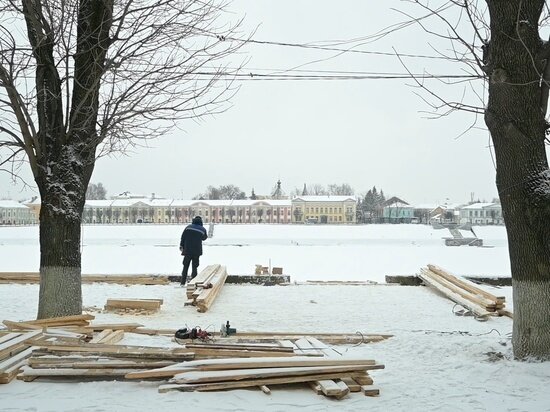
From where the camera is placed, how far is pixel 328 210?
124m

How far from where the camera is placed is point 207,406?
5.37m

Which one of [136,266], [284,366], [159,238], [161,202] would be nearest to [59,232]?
[284,366]

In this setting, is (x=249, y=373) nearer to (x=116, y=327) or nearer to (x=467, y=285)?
(x=116, y=327)

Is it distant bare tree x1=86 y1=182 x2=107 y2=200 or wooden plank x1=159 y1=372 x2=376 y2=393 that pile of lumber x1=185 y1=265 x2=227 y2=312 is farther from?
distant bare tree x1=86 y1=182 x2=107 y2=200

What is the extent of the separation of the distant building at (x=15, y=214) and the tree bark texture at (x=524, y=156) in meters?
123

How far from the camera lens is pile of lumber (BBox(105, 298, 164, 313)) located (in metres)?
11.5

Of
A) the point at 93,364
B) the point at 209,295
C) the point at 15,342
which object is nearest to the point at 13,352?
the point at 15,342

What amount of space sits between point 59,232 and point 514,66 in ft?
23.5

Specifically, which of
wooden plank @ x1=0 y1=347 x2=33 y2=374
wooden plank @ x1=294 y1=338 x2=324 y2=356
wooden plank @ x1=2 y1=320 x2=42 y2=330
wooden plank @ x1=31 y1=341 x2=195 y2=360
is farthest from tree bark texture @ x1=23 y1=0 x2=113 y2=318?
wooden plank @ x1=294 y1=338 x2=324 y2=356

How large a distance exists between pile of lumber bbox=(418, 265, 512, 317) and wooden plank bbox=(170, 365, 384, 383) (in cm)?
607

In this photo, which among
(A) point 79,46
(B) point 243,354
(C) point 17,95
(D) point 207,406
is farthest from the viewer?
(A) point 79,46

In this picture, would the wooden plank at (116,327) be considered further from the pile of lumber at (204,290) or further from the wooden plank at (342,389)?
the wooden plank at (342,389)

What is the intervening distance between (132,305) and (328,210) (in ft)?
371

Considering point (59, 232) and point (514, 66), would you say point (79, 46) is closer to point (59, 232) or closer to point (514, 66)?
point (59, 232)
